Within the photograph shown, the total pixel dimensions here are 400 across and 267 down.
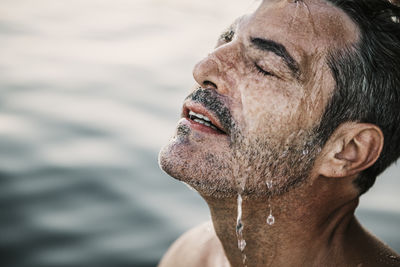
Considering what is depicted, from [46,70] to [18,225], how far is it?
2.65 metres

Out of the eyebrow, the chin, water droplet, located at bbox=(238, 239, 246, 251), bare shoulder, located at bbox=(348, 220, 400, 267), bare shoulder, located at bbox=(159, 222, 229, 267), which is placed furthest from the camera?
bare shoulder, located at bbox=(159, 222, 229, 267)

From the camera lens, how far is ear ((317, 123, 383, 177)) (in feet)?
10.1

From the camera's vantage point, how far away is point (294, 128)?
9.89ft

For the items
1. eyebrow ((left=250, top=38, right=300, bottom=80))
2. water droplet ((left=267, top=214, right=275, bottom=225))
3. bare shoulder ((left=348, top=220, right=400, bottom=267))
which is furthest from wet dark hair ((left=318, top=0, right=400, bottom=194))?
water droplet ((left=267, top=214, right=275, bottom=225))

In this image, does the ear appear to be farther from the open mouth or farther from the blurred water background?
the blurred water background

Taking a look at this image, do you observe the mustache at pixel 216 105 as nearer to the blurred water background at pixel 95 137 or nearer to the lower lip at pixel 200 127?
the lower lip at pixel 200 127

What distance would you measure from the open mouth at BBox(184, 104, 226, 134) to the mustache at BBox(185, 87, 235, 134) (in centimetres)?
3

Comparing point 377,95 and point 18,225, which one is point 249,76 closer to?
point 377,95

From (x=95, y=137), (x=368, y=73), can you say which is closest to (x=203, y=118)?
(x=368, y=73)

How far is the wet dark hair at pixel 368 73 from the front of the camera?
3.06 meters

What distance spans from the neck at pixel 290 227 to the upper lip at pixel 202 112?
0.40m

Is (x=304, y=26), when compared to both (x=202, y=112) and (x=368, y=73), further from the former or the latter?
(x=202, y=112)

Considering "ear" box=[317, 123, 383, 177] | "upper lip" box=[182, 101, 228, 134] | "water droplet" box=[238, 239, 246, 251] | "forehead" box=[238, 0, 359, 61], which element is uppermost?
"forehead" box=[238, 0, 359, 61]

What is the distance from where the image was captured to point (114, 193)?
5.07 m
